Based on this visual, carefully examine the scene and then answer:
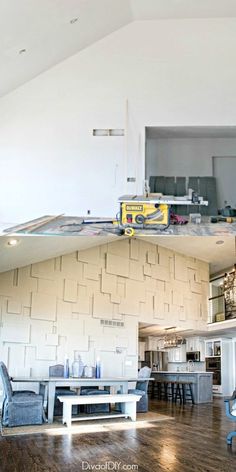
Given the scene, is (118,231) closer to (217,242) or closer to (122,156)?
(122,156)

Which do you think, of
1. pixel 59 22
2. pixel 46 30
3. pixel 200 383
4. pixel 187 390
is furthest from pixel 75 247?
pixel 187 390

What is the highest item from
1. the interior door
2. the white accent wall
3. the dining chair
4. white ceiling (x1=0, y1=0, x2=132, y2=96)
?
white ceiling (x1=0, y1=0, x2=132, y2=96)

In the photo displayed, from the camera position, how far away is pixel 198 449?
17.0ft

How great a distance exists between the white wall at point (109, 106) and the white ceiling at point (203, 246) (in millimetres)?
2896

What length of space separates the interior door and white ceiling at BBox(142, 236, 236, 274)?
1036 mm

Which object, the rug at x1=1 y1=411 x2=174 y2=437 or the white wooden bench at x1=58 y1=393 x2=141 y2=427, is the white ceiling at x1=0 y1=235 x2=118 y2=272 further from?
the rug at x1=1 y1=411 x2=174 y2=437

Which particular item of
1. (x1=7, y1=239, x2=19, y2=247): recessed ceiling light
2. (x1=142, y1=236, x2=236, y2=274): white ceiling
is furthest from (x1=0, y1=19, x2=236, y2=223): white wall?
(x1=142, y1=236, x2=236, y2=274): white ceiling

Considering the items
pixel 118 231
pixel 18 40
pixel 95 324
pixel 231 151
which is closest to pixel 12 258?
pixel 118 231

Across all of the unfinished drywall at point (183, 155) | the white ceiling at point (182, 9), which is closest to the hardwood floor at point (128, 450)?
the unfinished drywall at point (183, 155)

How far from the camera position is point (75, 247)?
32.2 ft

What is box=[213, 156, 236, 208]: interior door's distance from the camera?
10.2 meters

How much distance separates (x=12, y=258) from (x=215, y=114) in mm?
5134

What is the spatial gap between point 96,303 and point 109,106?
14.9 ft

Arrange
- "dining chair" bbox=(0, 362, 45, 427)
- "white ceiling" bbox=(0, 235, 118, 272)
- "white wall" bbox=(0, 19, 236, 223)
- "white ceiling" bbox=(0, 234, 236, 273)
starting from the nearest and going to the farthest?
1. "dining chair" bbox=(0, 362, 45, 427)
2. "white ceiling" bbox=(0, 235, 118, 272)
3. "white ceiling" bbox=(0, 234, 236, 273)
4. "white wall" bbox=(0, 19, 236, 223)
